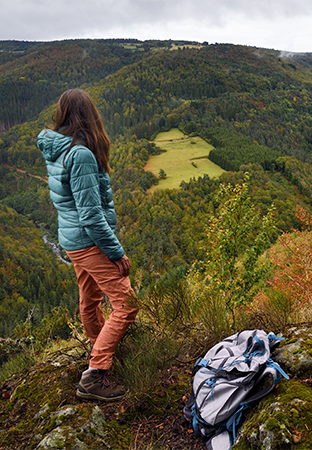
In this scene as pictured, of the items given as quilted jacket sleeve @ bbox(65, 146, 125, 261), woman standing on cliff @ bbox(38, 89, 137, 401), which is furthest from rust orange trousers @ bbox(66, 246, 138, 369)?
quilted jacket sleeve @ bbox(65, 146, 125, 261)

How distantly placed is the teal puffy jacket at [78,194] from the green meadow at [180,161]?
4388 cm

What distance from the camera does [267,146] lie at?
65.3 meters

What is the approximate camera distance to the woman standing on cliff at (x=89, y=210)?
2082 millimetres

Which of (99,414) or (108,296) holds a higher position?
(108,296)

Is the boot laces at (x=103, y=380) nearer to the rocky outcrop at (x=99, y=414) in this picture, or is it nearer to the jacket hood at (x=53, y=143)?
the rocky outcrop at (x=99, y=414)

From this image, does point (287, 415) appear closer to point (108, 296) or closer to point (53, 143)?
point (108, 296)

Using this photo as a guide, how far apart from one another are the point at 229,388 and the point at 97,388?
101 cm

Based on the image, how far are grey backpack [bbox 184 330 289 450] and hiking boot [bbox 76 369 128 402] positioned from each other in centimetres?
56

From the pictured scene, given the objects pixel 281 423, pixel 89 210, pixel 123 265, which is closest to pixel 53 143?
pixel 89 210

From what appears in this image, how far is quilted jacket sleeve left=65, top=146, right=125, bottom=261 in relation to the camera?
6.73 ft

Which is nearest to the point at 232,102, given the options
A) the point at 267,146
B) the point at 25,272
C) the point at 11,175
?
the point at 267,146

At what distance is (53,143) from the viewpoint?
2.18m

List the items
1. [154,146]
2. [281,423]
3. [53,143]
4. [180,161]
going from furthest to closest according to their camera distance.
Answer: [154,146] < [180,161] < [53,143] < [281,423]

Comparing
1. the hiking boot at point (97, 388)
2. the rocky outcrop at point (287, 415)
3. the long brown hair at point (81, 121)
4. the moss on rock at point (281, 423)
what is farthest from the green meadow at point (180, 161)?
the moss on rock at point (281, 423)
